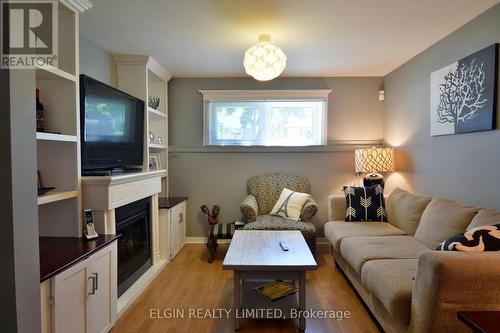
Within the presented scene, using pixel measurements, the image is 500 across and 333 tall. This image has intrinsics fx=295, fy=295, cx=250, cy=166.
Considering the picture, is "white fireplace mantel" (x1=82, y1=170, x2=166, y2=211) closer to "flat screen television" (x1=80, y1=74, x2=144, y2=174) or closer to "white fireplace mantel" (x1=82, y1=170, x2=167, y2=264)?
"white fireplace mantel" (x1=82, y1=170, x2=167, y2=264)

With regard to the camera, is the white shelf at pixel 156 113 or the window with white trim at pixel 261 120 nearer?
the white shelf at pixel 156 113

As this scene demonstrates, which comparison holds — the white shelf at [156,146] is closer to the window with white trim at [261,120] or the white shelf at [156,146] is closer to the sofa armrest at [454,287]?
the window with white trim at [261,120]

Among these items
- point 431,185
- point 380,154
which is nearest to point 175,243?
point 380,154

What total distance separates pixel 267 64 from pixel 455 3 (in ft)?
4.53

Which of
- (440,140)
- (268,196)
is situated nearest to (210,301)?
(268,196)

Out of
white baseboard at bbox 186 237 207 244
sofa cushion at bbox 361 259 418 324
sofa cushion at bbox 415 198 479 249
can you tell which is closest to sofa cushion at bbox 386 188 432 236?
sofa cushion at bbox 415 198 479 249

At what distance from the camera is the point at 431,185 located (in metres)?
2.95

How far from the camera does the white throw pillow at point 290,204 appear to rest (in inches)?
138

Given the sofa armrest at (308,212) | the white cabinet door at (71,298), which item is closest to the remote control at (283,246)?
the sofa armrest at (308,212)

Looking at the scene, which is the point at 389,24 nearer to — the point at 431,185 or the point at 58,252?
the point at 431,185

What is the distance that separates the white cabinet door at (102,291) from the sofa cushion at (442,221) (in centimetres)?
243

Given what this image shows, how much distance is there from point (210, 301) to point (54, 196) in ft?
4.86

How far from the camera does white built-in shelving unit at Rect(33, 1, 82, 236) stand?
2.02 m
